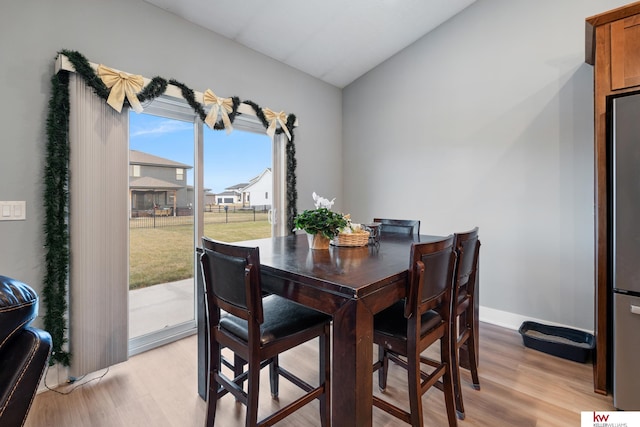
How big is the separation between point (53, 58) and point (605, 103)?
134 inches

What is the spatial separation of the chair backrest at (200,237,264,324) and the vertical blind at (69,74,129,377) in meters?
1.16

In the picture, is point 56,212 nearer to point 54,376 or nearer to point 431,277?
point 54,376

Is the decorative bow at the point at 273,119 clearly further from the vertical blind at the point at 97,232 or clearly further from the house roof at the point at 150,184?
the vertical blind at the point at 97,232

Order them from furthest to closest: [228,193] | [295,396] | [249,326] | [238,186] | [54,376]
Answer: [238,186] → [228,193] → [54,376] → [295,396] → [249,326]

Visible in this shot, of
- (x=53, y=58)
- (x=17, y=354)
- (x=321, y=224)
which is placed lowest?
(x=17, y=354)

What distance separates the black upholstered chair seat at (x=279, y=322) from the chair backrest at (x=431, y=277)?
1.53ft

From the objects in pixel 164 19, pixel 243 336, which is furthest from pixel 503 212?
pixel 164 19

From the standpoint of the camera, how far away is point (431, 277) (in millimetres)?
1343

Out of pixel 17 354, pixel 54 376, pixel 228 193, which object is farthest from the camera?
pixel 228 193

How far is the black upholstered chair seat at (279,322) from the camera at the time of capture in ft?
4.50

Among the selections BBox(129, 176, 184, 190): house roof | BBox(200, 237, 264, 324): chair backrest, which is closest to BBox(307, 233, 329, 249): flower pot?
BBox(200, 237, 264, 324): chair backrest

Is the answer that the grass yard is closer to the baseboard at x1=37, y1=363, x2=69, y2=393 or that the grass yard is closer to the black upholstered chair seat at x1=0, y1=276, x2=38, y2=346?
the baseboard at x1=37, y1=363, x2=69, y2=393

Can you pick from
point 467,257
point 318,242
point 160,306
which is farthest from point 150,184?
point 467,257

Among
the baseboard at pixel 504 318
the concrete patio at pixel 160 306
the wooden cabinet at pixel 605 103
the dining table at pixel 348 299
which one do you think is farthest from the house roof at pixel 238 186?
the wooden cabinet at pixel 605 103
